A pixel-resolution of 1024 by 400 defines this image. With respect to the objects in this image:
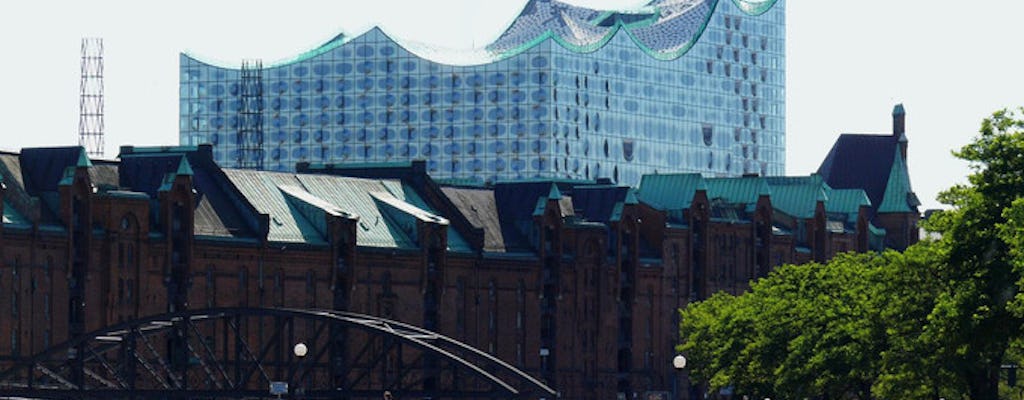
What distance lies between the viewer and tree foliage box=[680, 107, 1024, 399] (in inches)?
4259

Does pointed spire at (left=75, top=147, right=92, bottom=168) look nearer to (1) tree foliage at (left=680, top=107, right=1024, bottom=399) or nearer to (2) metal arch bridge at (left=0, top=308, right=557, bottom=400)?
(2) metal arch bridge at (left=0, top=308, right=557, bottom=400)

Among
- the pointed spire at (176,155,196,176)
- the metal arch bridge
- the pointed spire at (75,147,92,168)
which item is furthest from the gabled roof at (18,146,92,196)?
Answer: the metal arch bridge

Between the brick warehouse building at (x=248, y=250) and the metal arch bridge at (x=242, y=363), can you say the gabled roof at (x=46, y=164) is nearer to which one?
the brick warehouse building at (x=248, y=250)

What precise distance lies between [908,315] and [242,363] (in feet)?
119

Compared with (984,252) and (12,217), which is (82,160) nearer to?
(12,217)

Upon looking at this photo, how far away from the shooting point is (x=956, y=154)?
371ft

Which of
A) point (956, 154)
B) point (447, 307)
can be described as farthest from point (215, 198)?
point (956, 154)

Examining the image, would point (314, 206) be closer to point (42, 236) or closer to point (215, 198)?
point (215, 198)

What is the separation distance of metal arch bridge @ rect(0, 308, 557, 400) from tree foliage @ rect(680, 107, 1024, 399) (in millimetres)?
13000

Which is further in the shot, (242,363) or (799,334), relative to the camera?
(799,334)

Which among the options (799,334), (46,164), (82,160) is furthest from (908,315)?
(46,164)

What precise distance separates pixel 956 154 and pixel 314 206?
72.2 meters

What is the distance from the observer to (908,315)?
124812mm

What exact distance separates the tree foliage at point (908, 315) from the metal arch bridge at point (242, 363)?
13.0 m
